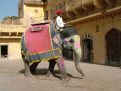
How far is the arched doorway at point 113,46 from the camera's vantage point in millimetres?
20062

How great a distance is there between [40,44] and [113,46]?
9867mm

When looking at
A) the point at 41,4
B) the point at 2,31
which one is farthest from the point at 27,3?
the point at 2,31

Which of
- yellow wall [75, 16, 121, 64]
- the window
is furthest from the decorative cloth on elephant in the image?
the window

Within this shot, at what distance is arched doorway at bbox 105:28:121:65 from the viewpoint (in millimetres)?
20062

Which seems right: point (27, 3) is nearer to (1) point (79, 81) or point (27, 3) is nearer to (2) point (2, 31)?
(2) point (2, 31)

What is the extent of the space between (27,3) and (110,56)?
31.2 metres

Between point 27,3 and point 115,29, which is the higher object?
point 27,3

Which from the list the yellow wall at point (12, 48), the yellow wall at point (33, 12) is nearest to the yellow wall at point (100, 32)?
the yellow wall at point (12, 48)

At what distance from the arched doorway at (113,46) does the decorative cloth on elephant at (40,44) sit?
29.3 feet

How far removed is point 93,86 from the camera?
978 cm

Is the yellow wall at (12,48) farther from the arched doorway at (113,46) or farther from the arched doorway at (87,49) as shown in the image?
the arched doorway at (113,46)

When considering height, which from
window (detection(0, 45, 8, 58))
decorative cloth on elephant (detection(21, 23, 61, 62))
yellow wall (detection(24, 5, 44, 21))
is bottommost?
window (detection(0, 45, 8, 58))

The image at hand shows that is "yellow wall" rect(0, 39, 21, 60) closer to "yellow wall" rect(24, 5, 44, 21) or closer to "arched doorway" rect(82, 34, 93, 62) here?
"arched doorway" rect(82, 34, 93, 62)

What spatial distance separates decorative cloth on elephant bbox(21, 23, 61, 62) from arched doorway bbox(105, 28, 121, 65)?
8941mm
